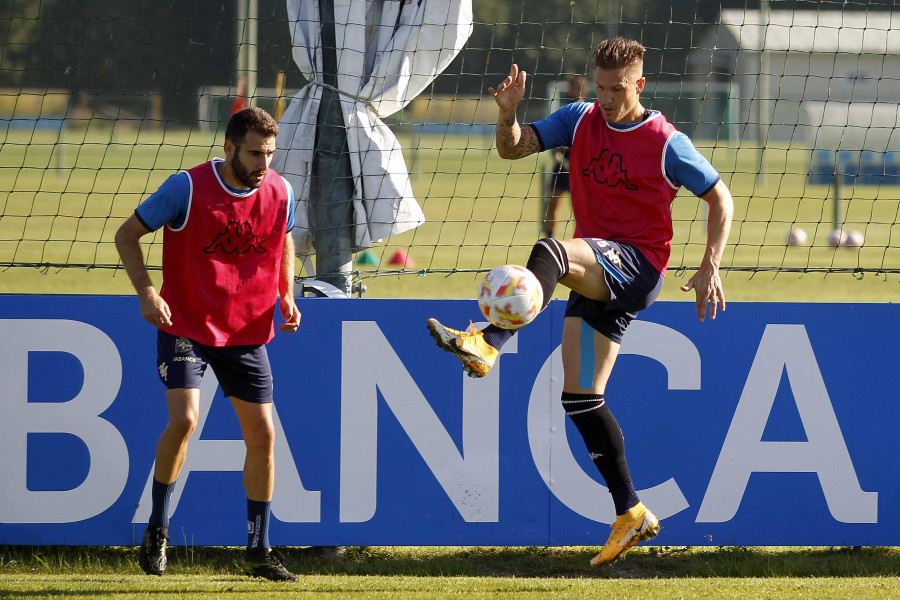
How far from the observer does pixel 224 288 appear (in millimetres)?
3947

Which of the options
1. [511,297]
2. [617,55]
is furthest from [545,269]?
[617,55]

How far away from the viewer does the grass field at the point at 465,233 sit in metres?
6.03

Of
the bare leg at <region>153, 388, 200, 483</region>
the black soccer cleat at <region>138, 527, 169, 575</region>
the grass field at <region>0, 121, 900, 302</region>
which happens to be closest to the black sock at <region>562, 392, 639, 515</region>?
the grass field at <region>0, 121, 900, 302</region>

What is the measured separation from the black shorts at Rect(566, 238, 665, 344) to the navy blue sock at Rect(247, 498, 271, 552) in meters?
1.47

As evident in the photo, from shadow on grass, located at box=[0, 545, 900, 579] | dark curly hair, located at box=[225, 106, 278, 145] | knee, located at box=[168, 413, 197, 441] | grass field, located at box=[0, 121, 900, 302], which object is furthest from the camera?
grass field, located at box=[0, 121, 900, 302]

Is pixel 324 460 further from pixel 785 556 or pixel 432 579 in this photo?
pixel 785 556

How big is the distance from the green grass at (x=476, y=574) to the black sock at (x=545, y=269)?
1.04 metres

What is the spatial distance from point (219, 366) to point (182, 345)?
182 mm

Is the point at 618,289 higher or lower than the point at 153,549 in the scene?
higher

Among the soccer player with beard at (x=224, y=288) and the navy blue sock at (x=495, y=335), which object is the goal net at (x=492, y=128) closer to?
the soccer player with beard at (x=224, y=288)

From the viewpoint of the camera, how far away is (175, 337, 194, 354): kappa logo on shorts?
393cm

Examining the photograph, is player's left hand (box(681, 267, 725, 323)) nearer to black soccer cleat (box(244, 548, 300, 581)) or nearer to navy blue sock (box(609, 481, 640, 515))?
navy blue sock (box(609, 481, 640, 515))

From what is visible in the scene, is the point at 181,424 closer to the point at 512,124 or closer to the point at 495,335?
the point at 495,335

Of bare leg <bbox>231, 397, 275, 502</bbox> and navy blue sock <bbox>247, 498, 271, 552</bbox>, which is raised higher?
bare leg <bbox>231, 397, 275, 502</bbox>
